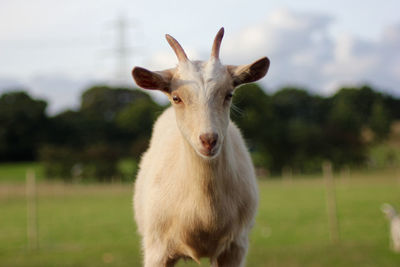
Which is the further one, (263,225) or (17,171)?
(17,171)

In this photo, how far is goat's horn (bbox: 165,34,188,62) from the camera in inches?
142

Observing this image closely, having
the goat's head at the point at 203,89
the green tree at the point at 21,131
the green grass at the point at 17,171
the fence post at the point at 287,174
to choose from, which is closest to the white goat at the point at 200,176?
the goat's head at the point at 203,89

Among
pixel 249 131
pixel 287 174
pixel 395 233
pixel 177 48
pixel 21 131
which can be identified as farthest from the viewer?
pixel 21 131

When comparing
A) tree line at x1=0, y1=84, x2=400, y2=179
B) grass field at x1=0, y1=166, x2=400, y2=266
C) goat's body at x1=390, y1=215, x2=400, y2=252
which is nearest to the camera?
grass field at x1=0, y1=166, x2=400, y2=266

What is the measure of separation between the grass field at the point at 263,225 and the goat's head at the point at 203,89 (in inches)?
356

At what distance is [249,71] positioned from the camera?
3529 millimetres

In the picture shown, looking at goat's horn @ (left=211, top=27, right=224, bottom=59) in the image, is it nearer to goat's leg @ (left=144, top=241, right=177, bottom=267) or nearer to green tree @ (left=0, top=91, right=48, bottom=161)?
goat's leg @ (left=144, top=241, right=177, bottom=267)

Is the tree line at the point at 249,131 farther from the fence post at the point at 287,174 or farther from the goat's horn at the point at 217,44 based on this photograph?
the goat's horn at the point at 217,44

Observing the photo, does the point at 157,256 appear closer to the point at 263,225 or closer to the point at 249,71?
the point at 249,71

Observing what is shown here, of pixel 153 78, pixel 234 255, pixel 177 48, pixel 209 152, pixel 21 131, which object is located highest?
pixel 177 48

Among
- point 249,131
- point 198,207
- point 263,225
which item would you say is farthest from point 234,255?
point 249,131

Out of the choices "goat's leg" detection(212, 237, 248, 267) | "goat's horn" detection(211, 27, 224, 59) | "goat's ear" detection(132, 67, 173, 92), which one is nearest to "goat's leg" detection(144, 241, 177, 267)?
"goat's leg" detection(212, 237, 248, 267)

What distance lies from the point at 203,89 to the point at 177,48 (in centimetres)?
55

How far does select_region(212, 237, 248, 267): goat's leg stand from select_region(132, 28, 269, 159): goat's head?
112 cm
